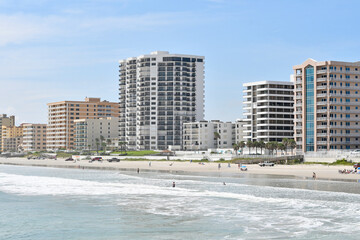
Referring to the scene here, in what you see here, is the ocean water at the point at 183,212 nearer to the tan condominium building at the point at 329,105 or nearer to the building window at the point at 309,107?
the tan condominium building at the point at 329,105

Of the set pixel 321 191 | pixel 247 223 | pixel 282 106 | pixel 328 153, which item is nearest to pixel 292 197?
pixel 321 191

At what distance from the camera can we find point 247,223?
46.6 m

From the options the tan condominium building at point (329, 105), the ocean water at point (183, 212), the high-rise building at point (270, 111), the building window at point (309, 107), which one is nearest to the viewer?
the ocean water at point (183, 212)

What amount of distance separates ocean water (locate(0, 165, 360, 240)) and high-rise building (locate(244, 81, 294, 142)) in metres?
102

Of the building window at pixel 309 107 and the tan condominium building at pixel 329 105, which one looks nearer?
the tan condominium building at pixel 329 105

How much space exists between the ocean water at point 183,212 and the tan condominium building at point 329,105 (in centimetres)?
7257

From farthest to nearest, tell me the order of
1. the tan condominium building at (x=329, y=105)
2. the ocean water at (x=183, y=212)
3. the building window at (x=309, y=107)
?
the building window at (x=309, y=107)
the tan condominium building at (x=329, y=105)
the ocean water at (x=183, y=212)

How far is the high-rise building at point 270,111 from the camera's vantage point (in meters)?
181

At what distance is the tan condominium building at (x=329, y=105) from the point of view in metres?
149

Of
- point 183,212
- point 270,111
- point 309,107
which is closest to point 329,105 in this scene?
point 309,107

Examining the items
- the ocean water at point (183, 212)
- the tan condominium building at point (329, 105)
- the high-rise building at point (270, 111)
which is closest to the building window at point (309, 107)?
the tan condominium building at point (329, 105)

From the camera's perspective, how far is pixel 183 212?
52.8 metres

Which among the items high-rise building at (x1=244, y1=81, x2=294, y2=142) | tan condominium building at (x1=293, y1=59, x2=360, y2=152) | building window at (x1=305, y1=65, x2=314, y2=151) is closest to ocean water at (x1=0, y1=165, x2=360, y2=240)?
tan condominium building at (x1=293, y1=59, x2=360, y2=152)

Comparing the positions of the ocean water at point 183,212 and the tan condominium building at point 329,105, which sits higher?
the tan condominium building at point 329,105
